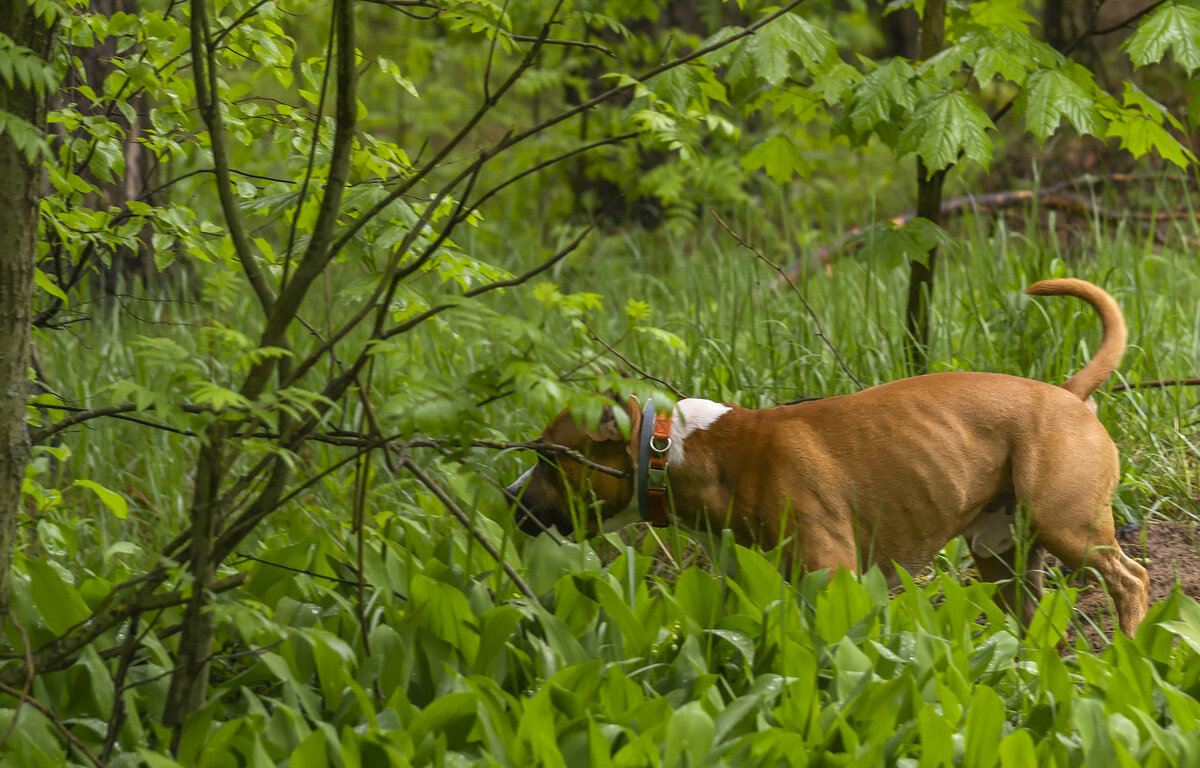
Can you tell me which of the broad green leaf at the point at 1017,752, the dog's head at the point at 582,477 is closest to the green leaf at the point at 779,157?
the dog's head at the point at 582,477

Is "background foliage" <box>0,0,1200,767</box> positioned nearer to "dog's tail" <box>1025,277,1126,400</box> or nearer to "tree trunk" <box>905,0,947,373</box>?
"tree trunk" <box>905,0,947,373</box>

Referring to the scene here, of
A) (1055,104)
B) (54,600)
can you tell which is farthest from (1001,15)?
(54,600)

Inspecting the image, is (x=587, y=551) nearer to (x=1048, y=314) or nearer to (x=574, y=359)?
(x=574, y=359)

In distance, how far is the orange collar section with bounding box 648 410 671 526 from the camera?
10.4 feet

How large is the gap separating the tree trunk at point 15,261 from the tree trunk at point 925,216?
3.13 metres

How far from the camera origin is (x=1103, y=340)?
3.49 meters

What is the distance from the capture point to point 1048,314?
4730mm

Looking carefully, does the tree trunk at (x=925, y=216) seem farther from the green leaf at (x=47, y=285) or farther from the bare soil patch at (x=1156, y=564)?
the green leaf at (x=47, y=285)

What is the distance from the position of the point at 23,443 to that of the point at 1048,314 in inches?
157

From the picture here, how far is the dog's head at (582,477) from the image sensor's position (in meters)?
3.21

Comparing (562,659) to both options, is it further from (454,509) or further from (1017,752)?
(1017,752)

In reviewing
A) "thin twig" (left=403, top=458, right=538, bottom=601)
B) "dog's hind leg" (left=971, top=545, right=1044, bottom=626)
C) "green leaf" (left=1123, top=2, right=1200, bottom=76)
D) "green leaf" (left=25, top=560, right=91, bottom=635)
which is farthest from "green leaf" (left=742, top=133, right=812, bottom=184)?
"green leaf" (left=25, top=560, right=91, bottom=635)

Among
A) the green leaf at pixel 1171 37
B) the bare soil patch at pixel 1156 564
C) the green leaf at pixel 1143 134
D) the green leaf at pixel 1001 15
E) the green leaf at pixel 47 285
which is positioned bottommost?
the bare soil patch at pixel 1156 564

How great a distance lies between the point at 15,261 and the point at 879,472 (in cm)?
236
